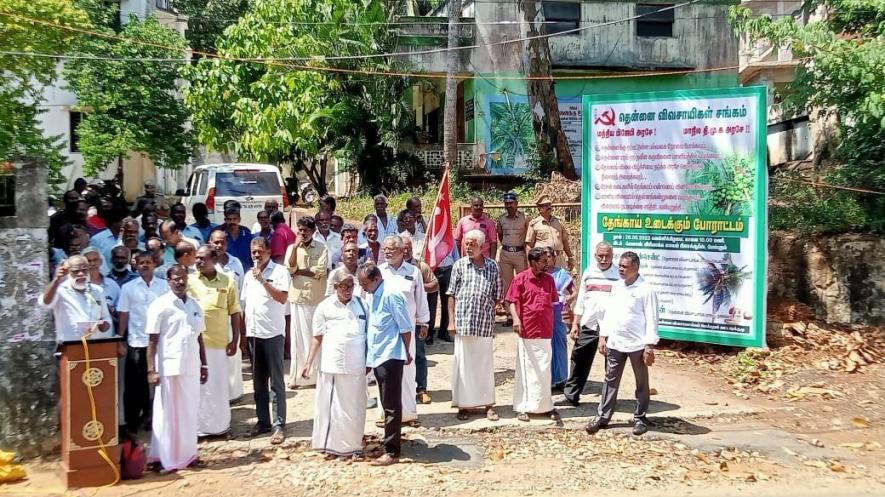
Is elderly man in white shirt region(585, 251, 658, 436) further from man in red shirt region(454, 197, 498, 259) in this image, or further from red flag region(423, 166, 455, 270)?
man in red shirt region(454, 197, 498, 259)

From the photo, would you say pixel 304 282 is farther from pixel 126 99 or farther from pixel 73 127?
pixel 73 127

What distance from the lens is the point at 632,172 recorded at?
998 cm

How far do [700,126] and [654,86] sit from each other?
52.2ft

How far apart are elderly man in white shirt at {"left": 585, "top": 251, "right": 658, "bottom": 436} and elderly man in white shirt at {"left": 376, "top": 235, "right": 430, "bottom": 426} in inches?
65.8

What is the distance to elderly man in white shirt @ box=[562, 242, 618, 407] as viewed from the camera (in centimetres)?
783

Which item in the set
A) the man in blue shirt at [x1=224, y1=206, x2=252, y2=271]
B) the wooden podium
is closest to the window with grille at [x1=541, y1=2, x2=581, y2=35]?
the man in blue shirt at [x1=224, y1=206, x2=252, y2=271]

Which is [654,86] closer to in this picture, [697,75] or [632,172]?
[697,75]

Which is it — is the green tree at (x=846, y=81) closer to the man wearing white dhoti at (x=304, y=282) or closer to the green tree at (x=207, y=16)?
the man wearing white dhoti at (x=304, y=282)

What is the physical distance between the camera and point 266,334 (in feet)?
23.2

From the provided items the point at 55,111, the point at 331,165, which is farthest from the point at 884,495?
the point at 331,165

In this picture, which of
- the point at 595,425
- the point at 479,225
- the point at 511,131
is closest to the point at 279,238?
the point at 479,225

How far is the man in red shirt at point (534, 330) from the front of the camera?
7516 mm

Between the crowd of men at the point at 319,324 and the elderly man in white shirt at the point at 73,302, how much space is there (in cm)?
1

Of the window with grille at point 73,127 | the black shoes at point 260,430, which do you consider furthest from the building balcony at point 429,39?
the black shoes at point 260,430
